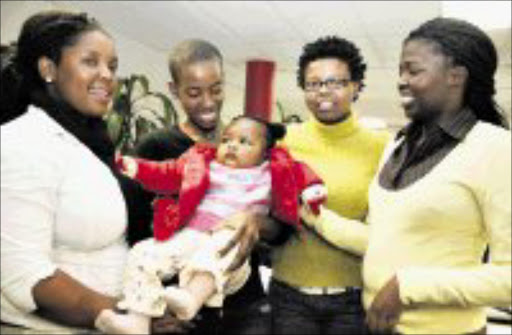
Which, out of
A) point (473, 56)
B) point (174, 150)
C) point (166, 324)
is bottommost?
point (166, 324)

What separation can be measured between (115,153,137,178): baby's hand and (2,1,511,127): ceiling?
4.77 m

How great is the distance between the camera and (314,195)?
191 centimetres

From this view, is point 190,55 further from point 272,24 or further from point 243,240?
point 272,24

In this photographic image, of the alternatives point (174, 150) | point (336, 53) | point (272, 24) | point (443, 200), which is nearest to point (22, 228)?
point (174, 150)

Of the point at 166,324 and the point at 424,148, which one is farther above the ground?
the point at 424,148

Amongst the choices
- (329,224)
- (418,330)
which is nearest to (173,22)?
(329,224)

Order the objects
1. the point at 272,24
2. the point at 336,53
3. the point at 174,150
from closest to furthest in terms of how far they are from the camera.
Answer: the point at 174,150, the point at 336,53, the point at 272,24

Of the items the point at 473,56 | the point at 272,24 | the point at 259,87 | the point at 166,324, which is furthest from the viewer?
the point at 259,87

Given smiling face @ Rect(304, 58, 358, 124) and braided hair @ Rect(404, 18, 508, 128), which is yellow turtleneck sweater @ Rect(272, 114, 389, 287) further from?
braided hair @ Rect(404, 18, 508, 128)

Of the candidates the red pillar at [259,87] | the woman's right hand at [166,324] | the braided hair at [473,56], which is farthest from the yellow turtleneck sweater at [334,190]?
the red pillar at [259,87]

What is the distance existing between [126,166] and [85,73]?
347 millimetres

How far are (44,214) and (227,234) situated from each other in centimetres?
58

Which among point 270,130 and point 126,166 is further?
point 270,130

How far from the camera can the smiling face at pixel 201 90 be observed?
2102 millimetres
